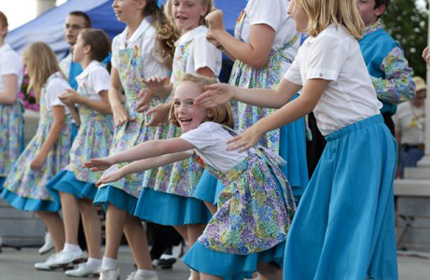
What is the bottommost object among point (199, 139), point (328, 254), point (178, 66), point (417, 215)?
point (417, 215)

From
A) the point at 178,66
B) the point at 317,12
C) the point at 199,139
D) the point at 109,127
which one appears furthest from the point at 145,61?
the point at 317,12

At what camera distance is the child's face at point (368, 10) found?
18.2 feet

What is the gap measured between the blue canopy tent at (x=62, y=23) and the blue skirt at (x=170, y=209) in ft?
7.69

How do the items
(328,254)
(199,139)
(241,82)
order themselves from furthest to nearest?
(241,82), (199,139), (328,254)

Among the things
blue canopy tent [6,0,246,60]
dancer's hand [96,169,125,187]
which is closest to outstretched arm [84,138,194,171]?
dancer's hand [96,169,125,187]

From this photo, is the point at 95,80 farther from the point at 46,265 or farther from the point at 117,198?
the point at 46,265

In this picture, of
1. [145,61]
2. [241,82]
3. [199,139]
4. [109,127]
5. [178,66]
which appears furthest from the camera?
[109,127]

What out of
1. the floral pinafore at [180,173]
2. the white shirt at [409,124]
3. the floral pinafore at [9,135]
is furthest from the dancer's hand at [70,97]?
the white shirt at [409,124]

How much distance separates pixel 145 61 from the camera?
19.1 feet

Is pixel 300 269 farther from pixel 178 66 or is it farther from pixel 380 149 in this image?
pixel 178 66

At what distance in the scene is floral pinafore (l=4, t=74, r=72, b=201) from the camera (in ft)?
23.4

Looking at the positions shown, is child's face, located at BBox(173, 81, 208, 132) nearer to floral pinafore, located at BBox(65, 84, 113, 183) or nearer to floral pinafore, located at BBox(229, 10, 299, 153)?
floral pinafore, located at BBox(229, 10, 299, 153)

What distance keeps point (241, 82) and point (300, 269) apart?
1306 millimetres

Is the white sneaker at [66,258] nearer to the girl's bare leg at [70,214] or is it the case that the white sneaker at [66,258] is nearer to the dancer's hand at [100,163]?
the girl's bare leg at [70,214]
